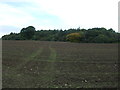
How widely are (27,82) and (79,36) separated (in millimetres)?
78854

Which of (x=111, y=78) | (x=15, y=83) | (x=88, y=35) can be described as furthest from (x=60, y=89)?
(x=88, y=35)

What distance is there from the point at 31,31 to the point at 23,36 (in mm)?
4666

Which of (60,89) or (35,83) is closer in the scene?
(60,89)

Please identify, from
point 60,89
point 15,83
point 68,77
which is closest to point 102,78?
point 68,77

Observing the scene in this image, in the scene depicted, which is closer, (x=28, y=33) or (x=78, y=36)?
(x=78, y=36)

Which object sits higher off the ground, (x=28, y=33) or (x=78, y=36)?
(x=28, y=33)

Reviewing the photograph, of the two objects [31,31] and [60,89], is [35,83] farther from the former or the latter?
[31,31]

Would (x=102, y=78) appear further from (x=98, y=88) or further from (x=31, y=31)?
(x=31, y=31)

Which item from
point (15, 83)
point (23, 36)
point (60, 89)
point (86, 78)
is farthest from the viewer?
point (23, 36)

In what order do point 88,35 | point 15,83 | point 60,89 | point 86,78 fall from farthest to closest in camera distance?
point 88,35 < point 86,78 < point 15,83 < point 60,89

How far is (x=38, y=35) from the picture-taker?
10881 centimetres

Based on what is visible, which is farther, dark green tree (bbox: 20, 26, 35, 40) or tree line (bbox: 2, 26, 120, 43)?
dark green tree (bbox: 20, 26, 35, 40)

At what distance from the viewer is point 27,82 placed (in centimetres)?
927

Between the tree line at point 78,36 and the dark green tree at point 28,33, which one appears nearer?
the tree line at point 78,36
